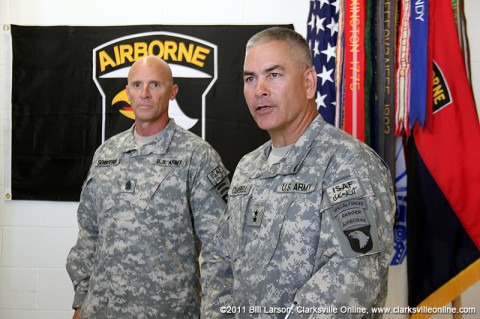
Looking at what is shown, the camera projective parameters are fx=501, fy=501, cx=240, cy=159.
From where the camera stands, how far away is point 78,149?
3.04 meters

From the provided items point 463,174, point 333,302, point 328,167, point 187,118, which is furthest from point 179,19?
point 333,302

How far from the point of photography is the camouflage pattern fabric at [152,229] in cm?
192

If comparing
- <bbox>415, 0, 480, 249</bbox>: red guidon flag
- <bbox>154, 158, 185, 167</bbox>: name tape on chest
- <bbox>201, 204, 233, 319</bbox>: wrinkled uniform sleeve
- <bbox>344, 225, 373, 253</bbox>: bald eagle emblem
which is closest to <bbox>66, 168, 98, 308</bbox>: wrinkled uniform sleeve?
<bbox>154, 158, 185, 167</bbox>: name tape on chest

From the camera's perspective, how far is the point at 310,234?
1.23 metres

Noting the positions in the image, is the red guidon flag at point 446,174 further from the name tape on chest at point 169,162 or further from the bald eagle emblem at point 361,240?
the bald eagle emblem at point 361,240

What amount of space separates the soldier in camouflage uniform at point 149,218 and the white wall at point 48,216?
103 centimetres

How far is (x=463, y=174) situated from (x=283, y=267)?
49.3 inches

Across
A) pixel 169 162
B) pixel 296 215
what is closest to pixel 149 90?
pixel 169 162

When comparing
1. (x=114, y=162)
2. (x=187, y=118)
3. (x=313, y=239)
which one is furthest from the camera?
(x=187, y=118)

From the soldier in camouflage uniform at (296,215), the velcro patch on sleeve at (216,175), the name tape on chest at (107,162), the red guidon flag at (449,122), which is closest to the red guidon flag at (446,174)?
the red guidon flag at (449,122)

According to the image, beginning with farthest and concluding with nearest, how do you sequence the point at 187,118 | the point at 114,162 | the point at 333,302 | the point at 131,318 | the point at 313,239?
the point at 187,118 < the point at 114,162 < the point at 131,318 < the point at 313,239 < the point at 333,302

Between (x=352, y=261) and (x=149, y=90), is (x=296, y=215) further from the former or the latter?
(x=149, y=90)

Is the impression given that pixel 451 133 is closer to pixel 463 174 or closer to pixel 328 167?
pixel 463 174

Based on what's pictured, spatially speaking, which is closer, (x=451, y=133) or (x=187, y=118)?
(x=451, y=133)
